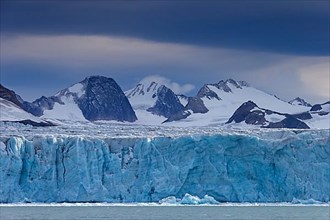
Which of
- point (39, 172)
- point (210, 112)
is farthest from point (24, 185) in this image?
point (210, 112)

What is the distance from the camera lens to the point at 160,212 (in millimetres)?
45906

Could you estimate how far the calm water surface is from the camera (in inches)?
1656

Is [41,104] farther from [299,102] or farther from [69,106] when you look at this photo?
[299,102]

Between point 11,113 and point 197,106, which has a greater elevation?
point 11,113

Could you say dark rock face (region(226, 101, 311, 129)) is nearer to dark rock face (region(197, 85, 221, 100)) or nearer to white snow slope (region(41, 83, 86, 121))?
dark rock face (region(197, 85, 221, 100))

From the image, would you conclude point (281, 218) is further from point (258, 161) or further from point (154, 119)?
point (154, 119)

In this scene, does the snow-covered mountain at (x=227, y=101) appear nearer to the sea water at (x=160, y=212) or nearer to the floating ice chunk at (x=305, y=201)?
the floating ice chunk at (x=305, y=201)

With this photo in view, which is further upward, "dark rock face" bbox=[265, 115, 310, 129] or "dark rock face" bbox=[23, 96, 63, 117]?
"dark rock face" bbox=[23, 96, 63, 117]

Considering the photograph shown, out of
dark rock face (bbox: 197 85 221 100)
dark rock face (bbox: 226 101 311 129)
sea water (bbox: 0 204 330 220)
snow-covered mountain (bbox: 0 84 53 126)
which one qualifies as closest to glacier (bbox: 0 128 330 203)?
sea water (bbox: 0 204 330 220)

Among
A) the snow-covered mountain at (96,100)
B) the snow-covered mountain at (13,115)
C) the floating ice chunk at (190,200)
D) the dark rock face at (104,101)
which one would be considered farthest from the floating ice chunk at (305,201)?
the dark rock face at (104,101)

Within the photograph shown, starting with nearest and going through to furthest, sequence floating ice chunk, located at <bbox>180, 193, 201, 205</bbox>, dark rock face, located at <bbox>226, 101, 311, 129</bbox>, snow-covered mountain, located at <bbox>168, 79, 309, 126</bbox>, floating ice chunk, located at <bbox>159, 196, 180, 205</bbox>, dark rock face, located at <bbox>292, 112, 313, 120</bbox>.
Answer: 1. floating ice chunk, located at <bbox>180, 193, 201, 205</bbox>
2. floating ice chunk, located at <bbox>159, 196, 180, 205</bbox>
3. dark rock face, located at <bbox>226, 101, 311, 129</bbox>
4. dark rock face, located at <bbox>292, 112, 313, 120</bbox>
5. snow-covered mountain, located at <bbox>168, 79, 309, 126</bbox>

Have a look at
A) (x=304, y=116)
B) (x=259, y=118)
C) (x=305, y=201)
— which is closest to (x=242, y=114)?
(x=259, y=118)

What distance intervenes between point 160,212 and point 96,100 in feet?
466

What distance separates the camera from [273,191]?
5100 cm
